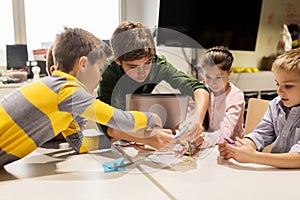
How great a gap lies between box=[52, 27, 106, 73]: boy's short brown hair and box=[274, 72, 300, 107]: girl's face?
62 cm

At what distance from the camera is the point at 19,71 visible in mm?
2383

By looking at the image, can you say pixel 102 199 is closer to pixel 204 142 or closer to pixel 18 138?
pixel 18 138

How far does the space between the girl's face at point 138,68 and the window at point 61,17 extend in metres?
1.58

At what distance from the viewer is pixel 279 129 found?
1051mm

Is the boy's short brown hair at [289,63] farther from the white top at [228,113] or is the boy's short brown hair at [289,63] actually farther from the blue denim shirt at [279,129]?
the white top at [228,113]

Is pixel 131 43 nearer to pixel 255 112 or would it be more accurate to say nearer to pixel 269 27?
pixel 255 112

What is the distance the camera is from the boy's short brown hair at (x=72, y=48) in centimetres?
92

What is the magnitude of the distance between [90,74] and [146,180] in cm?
40

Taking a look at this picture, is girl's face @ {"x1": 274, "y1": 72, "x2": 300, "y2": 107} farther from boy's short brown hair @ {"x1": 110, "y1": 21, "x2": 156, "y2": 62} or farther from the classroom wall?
the classroom wall

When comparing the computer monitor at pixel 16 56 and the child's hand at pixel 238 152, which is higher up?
the computer monitor at pixel 16 56

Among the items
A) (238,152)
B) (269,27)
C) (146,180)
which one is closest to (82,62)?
(146,180)

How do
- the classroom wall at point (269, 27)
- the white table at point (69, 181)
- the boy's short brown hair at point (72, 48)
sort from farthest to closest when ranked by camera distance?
1. the classroom wall at point (269, 27)
2. the boy's short brown hair at point (72, 48)
3. the white table at point (69, 181)

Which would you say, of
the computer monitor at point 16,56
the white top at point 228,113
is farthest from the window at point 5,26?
the white top at point 228,113

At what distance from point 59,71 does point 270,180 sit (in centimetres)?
68
